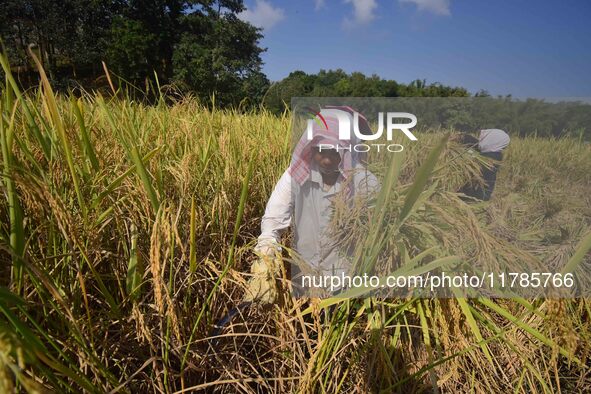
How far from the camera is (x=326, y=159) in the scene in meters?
0.83

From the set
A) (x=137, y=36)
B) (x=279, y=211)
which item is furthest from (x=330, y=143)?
Answer: (x=137, y=36)

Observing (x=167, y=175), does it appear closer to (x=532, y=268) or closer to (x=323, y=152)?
(x=323, y=152)

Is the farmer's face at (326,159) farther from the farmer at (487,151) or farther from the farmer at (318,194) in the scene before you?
the farmer at (487,151)

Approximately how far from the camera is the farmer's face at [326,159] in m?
0.81

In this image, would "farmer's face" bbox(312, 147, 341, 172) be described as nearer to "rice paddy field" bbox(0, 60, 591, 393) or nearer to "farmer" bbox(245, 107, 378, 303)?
"farmer" bbox(245, 107, 378, 303)

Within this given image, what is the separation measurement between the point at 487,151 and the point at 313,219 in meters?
0.48

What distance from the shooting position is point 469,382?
88 centimetres

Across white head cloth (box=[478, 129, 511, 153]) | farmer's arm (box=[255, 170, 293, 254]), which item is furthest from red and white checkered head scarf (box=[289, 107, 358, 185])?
white head cloth (box=[478, 129, 511, 153])

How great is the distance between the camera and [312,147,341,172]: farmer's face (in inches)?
31.9

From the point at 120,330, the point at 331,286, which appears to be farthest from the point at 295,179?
the point at 120,330

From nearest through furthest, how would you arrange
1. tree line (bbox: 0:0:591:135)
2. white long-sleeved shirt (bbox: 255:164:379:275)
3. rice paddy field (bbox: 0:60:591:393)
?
rice paddy field (bbox: 0:60:591:393) < white long-sleeved shirt (bbox: 255:164:379:275) < tree line (bbox: 0:0:591:135)

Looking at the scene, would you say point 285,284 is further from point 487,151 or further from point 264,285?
point 487,151

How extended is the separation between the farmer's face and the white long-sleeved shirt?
0.08 feet

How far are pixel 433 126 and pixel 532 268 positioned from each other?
41 cm
